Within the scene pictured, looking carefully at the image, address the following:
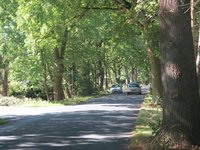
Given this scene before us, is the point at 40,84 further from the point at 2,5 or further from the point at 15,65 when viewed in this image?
the point at 2,5

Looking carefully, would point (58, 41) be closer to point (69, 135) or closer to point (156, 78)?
point (156, 78)

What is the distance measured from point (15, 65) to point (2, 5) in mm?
11338

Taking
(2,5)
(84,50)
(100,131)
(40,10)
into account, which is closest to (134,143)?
(100,131)

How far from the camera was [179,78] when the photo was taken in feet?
33.6

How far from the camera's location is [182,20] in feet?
33.8

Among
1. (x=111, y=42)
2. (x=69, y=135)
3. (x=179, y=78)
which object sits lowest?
(x=69, y=135)

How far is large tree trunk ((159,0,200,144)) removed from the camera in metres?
10.2

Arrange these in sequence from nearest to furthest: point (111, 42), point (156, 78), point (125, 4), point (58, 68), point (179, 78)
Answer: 1. point (179, 78)
2. point (125, 4)
3. point (156, 78)
4. point (111, 42)
5. point (58, 68)

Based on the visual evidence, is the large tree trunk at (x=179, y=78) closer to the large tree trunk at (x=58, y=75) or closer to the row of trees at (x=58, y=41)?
the row of trees at (x=58, y=41)

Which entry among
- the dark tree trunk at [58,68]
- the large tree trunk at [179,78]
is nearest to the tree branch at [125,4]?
the large tree trunk at [179,78]

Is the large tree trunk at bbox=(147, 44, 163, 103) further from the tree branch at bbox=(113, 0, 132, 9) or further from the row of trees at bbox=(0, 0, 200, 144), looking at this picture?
the tree branch at bbox=(113, 0, 132, 9)

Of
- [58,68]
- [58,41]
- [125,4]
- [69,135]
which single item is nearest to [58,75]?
[58,68]

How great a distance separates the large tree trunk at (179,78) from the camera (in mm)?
10172

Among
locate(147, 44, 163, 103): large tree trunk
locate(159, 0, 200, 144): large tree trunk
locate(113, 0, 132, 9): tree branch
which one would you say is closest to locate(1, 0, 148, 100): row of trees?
locate(113, 0, 132, 9): tree branch
